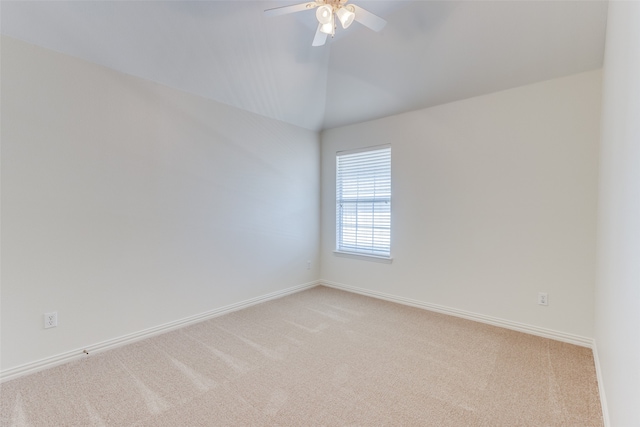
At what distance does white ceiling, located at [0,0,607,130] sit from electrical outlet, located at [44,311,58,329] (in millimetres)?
1944

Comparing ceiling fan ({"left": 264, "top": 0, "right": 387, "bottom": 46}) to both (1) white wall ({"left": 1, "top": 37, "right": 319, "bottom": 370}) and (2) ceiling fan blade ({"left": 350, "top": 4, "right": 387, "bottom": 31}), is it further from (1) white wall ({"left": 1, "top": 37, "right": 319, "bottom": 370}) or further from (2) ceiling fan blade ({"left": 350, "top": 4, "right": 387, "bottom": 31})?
(1) white wall ({"left": 1, "top": 37, "right": 319, "bottom": 370})

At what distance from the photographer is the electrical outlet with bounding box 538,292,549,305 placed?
2703 mm

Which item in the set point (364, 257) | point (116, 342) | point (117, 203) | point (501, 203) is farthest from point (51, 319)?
point (501, 203)

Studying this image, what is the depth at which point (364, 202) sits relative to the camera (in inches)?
158

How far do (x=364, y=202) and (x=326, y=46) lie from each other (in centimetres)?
189

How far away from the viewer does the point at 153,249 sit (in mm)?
2764

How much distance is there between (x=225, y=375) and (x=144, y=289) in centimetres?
119

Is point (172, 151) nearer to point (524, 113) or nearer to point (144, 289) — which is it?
point (144, 289)

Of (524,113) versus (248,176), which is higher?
(524,113)

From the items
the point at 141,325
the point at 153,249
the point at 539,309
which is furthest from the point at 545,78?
the point at 141,325

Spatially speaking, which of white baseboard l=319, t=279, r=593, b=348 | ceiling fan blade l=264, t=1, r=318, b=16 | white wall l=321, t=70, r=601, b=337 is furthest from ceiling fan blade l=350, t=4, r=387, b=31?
white baseboard l=319, t=279, r=593, b=348

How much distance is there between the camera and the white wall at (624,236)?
3.43ft

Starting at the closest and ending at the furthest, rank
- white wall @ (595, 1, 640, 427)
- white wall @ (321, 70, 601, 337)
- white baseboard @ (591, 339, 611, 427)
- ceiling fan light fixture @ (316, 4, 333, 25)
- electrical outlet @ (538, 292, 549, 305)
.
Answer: white wall @ (595, 1, 640, 427) < white baseboard @ (591, 339, 611, 427) < ceiling fan light fixture @ (316, 4, 333, 25) < white wall @ (321, 70, 601, 337) < electrical outlet @ (538, 292, 549, 305)

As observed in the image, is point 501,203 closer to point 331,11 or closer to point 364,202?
point 364,202
